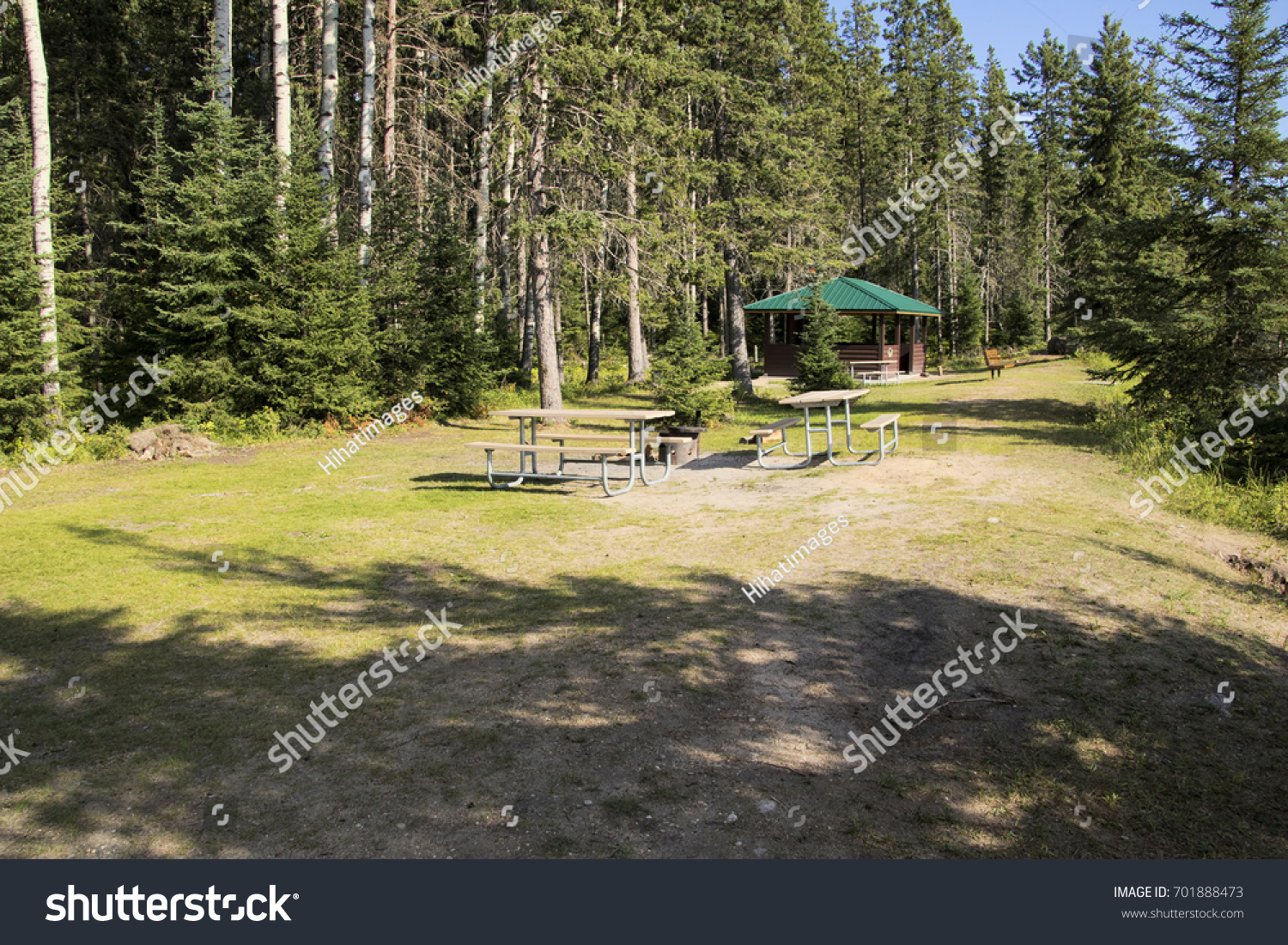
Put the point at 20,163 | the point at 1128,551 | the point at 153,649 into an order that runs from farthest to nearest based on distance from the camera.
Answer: the point at 20,163, the point at 1128,551, the point at 153,649

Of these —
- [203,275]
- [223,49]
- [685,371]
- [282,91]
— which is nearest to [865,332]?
[685,371]

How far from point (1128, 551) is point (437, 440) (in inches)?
482

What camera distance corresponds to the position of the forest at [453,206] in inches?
539

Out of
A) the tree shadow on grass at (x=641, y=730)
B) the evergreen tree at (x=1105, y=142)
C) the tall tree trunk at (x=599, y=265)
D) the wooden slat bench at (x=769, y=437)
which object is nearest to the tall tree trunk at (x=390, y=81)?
the tall tree trunk at (x=599, y=265)

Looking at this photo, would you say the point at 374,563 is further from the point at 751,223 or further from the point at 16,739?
the point at 751,223

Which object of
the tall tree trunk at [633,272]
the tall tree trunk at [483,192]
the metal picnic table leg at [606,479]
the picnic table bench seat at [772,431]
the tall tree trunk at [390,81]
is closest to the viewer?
the metal picnic table leg at [606,479]

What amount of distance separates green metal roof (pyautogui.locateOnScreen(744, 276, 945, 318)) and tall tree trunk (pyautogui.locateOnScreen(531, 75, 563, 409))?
608 inches

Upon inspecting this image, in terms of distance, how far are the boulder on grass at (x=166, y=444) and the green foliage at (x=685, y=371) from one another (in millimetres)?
7941

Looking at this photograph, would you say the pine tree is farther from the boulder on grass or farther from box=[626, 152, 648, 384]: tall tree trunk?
the boulder on grass

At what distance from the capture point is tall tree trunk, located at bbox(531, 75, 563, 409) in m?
16.6

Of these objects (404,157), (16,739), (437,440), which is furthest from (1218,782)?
(404,157)

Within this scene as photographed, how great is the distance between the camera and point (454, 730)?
441cm

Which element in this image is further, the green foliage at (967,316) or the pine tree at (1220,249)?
the green foliage at (967,316)

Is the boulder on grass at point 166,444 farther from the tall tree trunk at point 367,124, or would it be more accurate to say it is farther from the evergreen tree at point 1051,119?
the evergreen tree at point 1051,119
